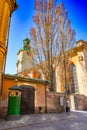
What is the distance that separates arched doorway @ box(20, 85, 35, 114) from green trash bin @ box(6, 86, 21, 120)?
1.71 m

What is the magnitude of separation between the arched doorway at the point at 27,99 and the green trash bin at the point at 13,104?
171 cm

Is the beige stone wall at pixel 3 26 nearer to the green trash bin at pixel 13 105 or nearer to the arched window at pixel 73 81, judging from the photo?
the green trash bin at pixel 13 105

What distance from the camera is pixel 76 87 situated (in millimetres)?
20422

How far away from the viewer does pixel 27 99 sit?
1145cm

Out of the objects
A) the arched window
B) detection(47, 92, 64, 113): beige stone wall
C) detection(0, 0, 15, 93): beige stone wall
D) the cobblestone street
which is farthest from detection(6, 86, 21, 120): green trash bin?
the arched window

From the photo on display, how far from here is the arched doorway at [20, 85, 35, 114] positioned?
11.0 meters

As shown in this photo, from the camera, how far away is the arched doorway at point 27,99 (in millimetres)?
10992

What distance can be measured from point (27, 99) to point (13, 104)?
7.77 ft

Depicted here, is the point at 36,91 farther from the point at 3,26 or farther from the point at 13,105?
the point at 3,26

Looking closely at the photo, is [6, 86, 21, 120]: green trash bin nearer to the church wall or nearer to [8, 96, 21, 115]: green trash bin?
[8, 96, 21, 115]: green trash bin

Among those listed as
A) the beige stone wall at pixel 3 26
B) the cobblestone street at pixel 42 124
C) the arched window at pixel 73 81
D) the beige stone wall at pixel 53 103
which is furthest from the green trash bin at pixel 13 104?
the arched window at pixel 73 81

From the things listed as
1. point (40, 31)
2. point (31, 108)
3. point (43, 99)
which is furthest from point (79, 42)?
point (31, 108)

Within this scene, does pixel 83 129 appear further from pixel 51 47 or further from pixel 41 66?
pixel 51 47

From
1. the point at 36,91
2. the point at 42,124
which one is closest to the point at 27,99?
the point at 36,91
